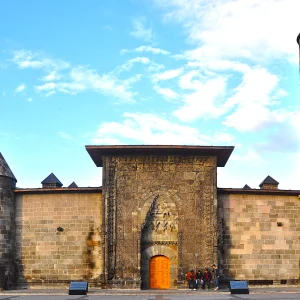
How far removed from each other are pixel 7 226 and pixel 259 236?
13.8 meters

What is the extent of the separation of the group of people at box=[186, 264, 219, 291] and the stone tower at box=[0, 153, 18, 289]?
9.48m

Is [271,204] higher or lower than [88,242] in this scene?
higher

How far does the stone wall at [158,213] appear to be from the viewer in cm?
2498

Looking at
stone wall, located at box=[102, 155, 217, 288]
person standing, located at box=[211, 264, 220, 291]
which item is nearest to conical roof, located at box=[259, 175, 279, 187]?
stone wall, located at box=[102, 155, 217, 288]

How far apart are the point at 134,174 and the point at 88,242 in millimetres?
4501

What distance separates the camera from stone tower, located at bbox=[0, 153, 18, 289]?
25.1 meters

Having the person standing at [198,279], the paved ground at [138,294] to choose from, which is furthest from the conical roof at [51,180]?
the person standing at [198,279]

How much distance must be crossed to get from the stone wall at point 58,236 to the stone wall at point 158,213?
125 centimetres

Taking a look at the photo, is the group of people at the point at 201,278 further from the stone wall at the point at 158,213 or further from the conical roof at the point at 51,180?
the conical roof at the point at 51,180

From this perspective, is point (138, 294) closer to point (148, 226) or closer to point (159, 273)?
point (159, 273)

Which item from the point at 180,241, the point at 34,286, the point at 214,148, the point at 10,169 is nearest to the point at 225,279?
the point at 180,241

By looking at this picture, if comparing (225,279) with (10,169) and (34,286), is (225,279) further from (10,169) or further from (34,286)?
(10,169)

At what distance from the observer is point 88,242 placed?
2595 cm

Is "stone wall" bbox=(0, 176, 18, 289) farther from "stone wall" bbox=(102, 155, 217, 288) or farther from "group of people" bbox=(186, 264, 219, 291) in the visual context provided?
"group of people" bbox=(186, 264, 219, 291)
